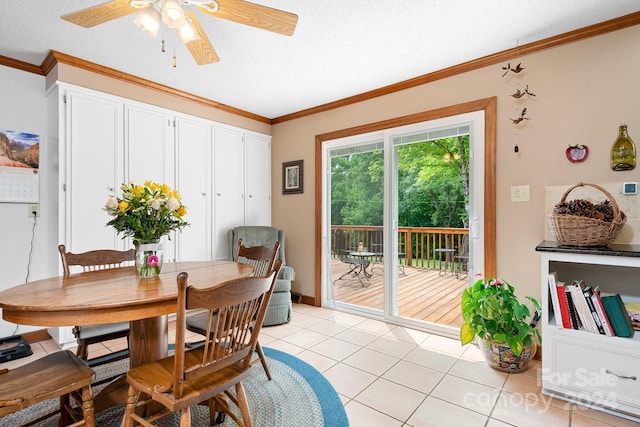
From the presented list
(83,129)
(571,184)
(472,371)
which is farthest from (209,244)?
(571,184)

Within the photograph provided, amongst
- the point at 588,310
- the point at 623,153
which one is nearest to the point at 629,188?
the point at 623,153

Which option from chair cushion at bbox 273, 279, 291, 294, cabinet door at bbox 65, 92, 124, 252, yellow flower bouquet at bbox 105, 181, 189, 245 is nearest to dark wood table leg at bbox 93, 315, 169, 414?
yellow flower bouquet at bbox 105, 181, 189, 245

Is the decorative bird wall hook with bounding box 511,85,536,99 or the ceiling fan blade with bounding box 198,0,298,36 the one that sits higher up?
the ceiling fan blade with bounding box 198,0,298,36

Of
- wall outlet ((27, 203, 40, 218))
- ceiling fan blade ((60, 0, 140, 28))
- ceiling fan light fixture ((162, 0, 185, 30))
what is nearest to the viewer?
ceiling fan light fixture ((162, 0, 185, 30))

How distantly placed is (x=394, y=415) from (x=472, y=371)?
33.4 inches

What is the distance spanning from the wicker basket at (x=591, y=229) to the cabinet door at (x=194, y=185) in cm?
329

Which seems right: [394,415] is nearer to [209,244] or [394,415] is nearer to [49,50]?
[209,244]

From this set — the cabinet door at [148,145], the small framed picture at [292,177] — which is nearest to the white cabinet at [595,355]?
the small framed picture at [292,177]

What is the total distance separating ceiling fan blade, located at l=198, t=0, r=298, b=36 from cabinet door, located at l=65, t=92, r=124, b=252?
1811 mm

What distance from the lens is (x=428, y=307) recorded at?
11.4ft

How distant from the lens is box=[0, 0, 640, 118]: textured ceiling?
Result: 206 centimetres

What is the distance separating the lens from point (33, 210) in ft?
9.34

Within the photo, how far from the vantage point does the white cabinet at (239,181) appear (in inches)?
150

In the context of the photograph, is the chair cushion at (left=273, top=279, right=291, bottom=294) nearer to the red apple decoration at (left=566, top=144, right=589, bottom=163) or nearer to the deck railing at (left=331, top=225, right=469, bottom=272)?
the deck railing at (left=331, top=225, right=469, bottom=272)
